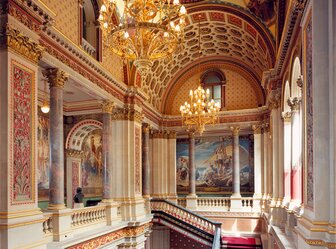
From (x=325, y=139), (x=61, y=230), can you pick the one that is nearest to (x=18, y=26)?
(x=61, y=230)

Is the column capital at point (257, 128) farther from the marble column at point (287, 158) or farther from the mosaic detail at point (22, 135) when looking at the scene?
the mosaic detail at point (22, 135)

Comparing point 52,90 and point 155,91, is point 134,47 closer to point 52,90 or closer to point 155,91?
point 52,90

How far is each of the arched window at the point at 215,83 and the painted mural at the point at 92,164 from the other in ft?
20.1

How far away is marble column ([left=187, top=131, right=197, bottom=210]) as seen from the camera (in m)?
18.0

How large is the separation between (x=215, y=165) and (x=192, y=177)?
5.77 ft

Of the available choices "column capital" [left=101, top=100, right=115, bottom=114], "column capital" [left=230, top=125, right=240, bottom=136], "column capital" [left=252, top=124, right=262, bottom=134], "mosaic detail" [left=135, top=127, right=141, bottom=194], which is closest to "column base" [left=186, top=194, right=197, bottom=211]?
"column capital" [left=230, top=125, right=240, bottom=136]

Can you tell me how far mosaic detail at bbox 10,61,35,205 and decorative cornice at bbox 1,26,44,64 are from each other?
27cm

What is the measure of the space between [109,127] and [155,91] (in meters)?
6.16

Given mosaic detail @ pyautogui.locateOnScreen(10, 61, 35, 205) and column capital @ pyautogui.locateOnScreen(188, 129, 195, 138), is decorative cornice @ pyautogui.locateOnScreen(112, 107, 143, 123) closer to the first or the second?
column capital @ pyautogui.locateOnScreen(188, 129, 195, 138)

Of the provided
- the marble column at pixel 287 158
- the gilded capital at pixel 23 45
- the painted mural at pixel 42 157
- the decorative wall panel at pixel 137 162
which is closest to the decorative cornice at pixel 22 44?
the gilded capital at pixel 23 45

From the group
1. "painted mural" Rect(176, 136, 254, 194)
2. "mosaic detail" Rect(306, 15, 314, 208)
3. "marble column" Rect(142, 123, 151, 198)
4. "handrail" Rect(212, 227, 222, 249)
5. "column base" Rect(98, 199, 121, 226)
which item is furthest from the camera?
"painted mural" Rect(176, 136, 254, 194)

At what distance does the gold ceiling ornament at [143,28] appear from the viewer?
5.67 metres

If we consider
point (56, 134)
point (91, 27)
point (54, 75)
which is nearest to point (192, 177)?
point (91, 27)

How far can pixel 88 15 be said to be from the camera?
11242mm
